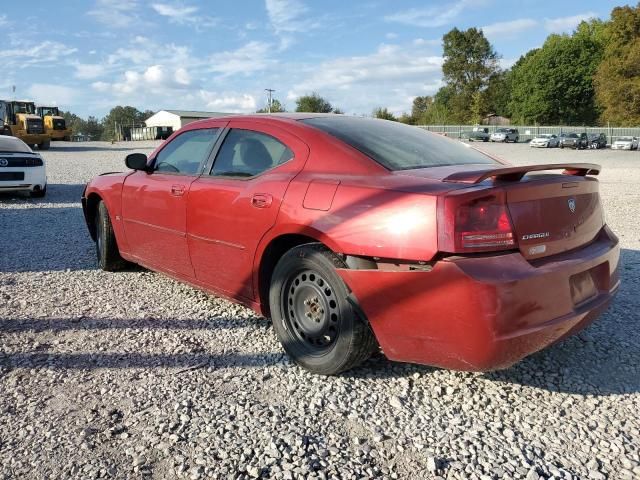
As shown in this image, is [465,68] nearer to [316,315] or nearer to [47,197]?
[47,197]

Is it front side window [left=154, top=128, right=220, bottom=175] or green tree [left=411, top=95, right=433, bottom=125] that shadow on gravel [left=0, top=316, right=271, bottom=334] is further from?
green tree [left=411, top=95, right=433, bottom=125]

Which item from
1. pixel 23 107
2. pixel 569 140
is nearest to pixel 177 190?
pixel 23 107

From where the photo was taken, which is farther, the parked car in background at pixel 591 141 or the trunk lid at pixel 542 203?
the parked car in background at pixel 591 141

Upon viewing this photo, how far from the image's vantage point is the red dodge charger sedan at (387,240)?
2.52m

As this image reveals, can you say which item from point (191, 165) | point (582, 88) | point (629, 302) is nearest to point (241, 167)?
point (191, 165)

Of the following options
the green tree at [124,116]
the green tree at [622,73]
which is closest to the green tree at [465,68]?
the green tree at [622,73]

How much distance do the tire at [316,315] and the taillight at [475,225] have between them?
649 mm

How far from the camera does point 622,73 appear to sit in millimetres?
57531

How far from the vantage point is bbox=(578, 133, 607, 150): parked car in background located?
149ft

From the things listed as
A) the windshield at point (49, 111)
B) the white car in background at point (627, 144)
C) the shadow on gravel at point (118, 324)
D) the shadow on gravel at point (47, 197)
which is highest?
the windshield at point (49, 111)

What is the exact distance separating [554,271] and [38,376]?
114 inches

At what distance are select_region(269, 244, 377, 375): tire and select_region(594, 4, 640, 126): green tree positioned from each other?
63689 millimetres

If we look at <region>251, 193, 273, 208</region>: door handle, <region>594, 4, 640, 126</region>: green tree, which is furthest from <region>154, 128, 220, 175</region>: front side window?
<region>594, 4, 640, 126</region>: green tree

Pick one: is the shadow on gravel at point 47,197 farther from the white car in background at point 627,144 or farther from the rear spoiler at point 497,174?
the white car in background at point 627,144
